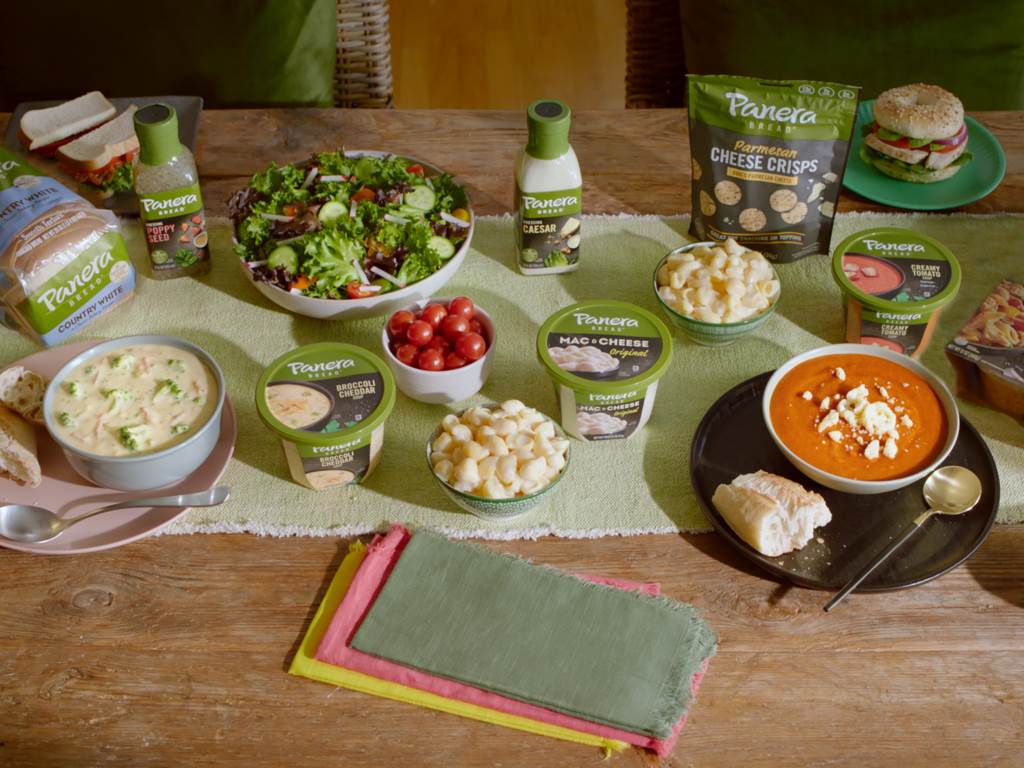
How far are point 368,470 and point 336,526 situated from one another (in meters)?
0.11

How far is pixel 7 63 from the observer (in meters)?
2.88

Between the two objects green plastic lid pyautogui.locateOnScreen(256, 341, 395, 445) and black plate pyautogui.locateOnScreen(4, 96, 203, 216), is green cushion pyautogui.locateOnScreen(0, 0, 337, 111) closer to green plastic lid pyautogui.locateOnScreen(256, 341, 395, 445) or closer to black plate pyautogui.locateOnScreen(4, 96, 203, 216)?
black plate pyautogui.locateOnScreen(4, 96, 203, 216)

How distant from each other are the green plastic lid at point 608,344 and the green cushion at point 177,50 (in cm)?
144

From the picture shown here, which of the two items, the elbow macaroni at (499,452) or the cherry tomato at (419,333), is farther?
the cherry tomato at (419,333)

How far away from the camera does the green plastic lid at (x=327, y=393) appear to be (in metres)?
1.64

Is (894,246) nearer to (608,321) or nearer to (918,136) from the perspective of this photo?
(918,136)

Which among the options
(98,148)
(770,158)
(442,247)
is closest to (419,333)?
(442,247)

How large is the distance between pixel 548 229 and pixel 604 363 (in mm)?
405

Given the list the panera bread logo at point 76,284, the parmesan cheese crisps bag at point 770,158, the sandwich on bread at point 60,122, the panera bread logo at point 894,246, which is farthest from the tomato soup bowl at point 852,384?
the sandwich on bread at point 60,122

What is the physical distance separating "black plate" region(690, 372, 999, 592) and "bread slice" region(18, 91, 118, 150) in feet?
5.06

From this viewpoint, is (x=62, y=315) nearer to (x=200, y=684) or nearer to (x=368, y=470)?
(x=368, y=470)

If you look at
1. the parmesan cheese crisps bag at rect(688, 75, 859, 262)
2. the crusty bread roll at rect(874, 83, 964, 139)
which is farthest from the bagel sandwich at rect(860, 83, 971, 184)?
the parmesan cheese crisps bag at rect(688, 75, 859, 262)

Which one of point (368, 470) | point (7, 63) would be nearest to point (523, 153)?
point (368, 470)

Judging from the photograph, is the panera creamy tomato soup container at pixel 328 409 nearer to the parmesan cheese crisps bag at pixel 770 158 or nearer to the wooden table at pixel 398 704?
the wooden table at pixel 398 704
